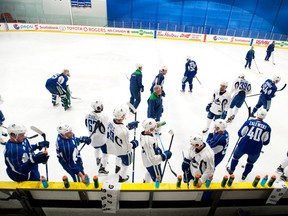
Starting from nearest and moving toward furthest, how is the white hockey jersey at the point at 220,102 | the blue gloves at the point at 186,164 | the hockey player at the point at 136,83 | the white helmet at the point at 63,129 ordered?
the white helmet at the point at 63,129, the blue gloves at the point at 186,164, the white hockey jersey at the point at 220,102, the hockey player at the point at 136,83

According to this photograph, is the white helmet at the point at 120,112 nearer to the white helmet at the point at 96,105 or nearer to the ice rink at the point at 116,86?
the white helmet at the point at 96,105

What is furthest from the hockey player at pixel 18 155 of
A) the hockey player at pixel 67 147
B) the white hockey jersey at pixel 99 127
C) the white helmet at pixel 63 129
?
the white hockey jersey at pixel 99 127

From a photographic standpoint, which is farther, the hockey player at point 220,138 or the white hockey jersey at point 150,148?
the hockey player at point 220,138

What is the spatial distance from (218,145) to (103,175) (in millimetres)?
2072

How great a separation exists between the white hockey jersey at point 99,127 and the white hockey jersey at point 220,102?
2.60m

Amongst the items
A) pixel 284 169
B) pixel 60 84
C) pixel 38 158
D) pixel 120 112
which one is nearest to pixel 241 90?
pixel 284 169

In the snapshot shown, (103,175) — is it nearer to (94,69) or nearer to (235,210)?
(235,210)

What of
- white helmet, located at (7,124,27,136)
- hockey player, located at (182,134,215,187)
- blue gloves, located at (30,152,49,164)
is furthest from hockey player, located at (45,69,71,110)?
hockey player, located at (182,134,215,187)

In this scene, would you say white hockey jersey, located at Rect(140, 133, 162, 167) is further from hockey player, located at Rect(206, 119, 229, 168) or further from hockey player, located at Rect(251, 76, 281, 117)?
hockey player, located at Rect(251, 76, 281, 117)

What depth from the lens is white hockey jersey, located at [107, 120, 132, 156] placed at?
2.77m

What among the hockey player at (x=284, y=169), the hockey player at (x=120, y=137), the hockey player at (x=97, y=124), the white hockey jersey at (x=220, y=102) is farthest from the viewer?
the white hockey jersey at (x=220, y=102)

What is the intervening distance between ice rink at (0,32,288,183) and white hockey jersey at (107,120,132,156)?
81cm

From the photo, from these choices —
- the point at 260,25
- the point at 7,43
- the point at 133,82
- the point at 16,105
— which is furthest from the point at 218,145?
the point at 260,25

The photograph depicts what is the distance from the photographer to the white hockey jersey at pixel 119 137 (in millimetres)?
2773
